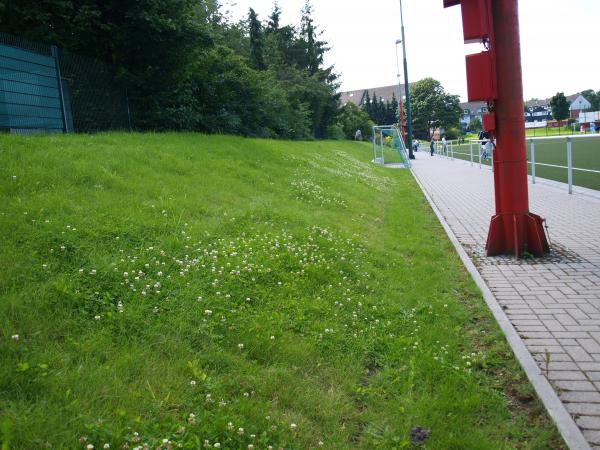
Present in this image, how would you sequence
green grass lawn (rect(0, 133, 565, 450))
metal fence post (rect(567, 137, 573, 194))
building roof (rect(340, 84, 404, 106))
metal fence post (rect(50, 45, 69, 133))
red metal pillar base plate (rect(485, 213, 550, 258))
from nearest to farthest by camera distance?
green grass lawn (rect(0, 133, 565, 450))
red metal pillar base plate (rect(485, 213, 550, 258))
metal fence post (rect(50, 45, 69, 133))
metal fence post (rect(567, 137, 573, 194))
building roof (rect(340, 84, 404, 106))

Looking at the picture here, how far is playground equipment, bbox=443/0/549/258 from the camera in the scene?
6.99m

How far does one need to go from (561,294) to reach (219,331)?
3857mm

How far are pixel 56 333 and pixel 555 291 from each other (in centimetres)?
508

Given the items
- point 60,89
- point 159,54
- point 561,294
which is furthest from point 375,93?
point 561,294

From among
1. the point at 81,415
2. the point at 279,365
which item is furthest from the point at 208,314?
the point at 81,415

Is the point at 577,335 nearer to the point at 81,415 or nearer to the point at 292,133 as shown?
the point at 81,415

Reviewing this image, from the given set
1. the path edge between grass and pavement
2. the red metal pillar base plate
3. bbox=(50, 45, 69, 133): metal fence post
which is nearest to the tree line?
bbox=(50, 45, 69, 133): metal fence post

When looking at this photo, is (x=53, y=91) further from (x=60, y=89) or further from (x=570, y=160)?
(x=570, y=160)

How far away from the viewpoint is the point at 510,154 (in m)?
7.22

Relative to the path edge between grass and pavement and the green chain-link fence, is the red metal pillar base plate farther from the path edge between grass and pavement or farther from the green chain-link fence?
the green chain-link fence

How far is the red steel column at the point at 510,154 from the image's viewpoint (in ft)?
23.0

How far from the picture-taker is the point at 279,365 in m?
3.78

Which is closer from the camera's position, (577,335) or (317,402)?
(317,402)

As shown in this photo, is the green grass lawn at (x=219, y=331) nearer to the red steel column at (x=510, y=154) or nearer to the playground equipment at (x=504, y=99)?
the red steel column at (x=510, y=154)
